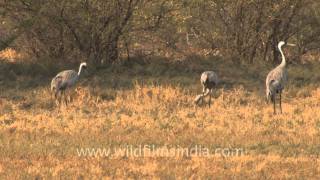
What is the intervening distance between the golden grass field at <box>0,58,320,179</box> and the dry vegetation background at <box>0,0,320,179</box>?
0.03 meters

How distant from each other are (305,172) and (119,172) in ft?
9.23

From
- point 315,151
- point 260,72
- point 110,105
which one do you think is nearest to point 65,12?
point 110,105

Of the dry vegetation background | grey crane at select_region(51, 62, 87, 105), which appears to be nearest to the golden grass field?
the dry vegetation background

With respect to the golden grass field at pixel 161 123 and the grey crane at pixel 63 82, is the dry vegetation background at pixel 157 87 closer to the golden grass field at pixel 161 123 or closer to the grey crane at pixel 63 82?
the golden grass field at pixel 161 123

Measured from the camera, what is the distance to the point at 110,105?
16469 millimetres

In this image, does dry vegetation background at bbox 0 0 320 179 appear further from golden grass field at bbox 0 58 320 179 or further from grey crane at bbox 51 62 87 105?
grey crane at bbox 51 62 87 105

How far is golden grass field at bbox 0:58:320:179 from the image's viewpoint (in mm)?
9391

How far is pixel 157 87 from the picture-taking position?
18047 mm

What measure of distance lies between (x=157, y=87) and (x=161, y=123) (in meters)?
4.87

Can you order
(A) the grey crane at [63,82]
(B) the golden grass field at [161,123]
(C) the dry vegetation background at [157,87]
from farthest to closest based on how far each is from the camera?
(A) the grey crane at [63,82] < (C) the dry vegetation background at [157,87] < (B) the golden grass field at [161,123]

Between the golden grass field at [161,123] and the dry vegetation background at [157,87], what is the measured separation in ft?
0.11

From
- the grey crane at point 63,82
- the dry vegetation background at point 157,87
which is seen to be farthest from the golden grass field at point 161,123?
the grey crane at point 63,82

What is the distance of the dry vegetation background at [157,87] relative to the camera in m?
9.82

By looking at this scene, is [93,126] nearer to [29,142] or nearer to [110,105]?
[29,142]
